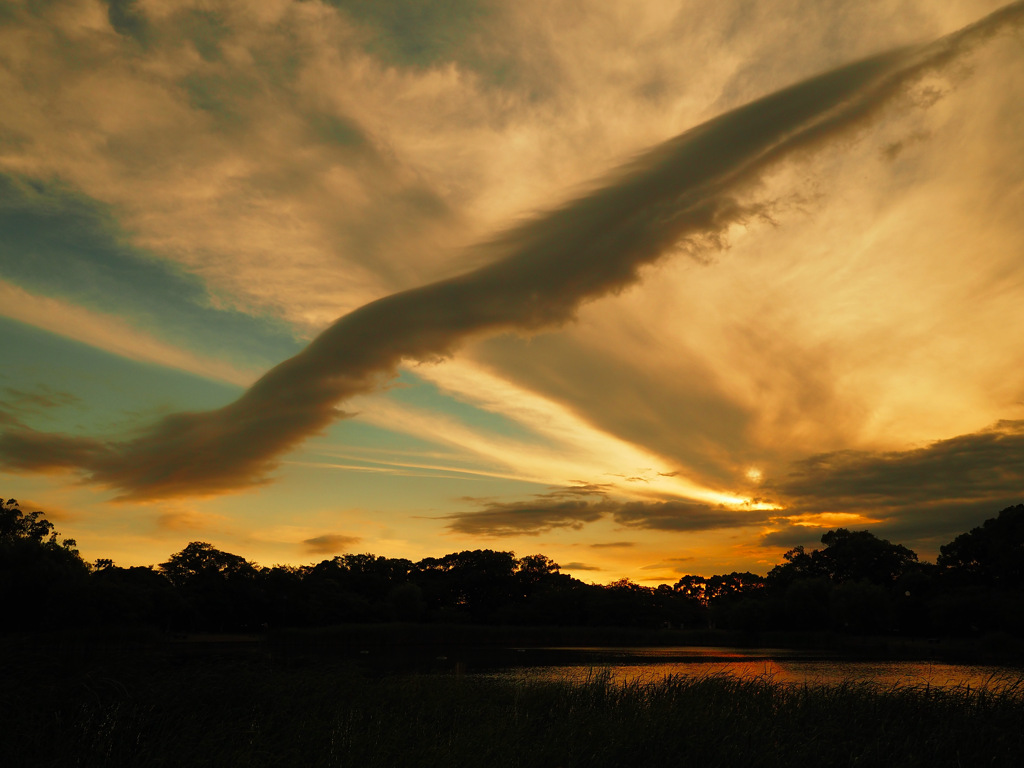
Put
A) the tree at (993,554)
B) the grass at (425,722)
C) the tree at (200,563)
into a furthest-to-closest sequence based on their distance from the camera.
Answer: the tree at (200,563), the tree at (993,554), the grass at (425,722)

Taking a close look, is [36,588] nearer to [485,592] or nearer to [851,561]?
[485,592]

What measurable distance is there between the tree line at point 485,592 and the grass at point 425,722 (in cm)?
5793

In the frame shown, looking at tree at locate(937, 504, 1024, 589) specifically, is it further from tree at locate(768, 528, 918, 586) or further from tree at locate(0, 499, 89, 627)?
tree at locate(0, 499, 89, 627)

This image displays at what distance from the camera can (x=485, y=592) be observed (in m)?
132

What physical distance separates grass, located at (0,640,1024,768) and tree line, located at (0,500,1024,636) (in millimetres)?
57934

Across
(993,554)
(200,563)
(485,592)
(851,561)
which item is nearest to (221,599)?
(200,563)

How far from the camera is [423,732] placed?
1399cm

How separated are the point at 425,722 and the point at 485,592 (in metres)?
121

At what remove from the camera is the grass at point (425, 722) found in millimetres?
Result: 11945

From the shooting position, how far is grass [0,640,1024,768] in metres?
11.9

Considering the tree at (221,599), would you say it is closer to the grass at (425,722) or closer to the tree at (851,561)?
the grass at (425,722)

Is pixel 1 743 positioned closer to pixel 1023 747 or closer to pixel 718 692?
pixel 718 692

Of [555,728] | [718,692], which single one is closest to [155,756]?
[555,728]

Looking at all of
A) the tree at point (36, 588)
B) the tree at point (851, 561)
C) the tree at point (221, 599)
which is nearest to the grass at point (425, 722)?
the tree at point (36, 588)
